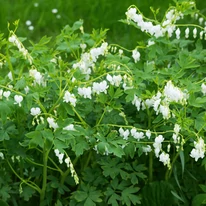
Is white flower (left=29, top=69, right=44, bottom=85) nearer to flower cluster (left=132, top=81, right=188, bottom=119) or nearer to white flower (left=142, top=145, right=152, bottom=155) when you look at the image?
flower cluster (left=132, top=81, right=188, bottom=119)

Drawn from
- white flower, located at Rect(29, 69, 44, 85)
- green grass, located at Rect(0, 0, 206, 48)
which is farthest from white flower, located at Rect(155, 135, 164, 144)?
green grass, located at Rect(0, 0, 206, 48)

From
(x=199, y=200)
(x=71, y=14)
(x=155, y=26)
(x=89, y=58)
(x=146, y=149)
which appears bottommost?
(x=199, y=200)

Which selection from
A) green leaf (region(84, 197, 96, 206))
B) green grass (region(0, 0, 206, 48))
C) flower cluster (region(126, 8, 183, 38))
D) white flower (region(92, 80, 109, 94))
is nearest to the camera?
white flower (region(92, 80, 109, 94))

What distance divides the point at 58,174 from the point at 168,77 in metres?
0.78

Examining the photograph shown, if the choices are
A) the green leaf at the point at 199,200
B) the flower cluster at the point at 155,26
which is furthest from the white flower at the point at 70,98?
the green leaf at the point at 199,200

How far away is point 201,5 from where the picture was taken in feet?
18.8

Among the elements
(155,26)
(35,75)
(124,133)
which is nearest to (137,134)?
(124,133)

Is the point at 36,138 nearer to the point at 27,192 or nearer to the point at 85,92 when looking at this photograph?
the point at 85,92

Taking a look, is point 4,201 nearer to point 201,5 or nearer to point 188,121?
point 188,121

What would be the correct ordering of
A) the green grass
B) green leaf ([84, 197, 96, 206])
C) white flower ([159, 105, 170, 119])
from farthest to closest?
1. the green grass
2. green leaf ([84, 197, 96, 206])
3. white flower ([159, 105, 170, 119])

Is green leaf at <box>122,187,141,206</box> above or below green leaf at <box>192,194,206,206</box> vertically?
above


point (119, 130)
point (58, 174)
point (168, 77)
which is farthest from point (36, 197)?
point (168, 77)

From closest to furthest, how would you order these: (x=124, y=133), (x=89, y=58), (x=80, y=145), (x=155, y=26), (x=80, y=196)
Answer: (x=80, y=145) < (x=124, y=133) < (x=80, y=196) < (x=89, y=58) < (x=155, y=26)

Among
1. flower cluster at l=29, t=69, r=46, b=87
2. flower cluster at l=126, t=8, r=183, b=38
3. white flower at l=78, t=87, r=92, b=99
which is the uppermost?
flower cluster at l=126, t=8, r=183, b=38
